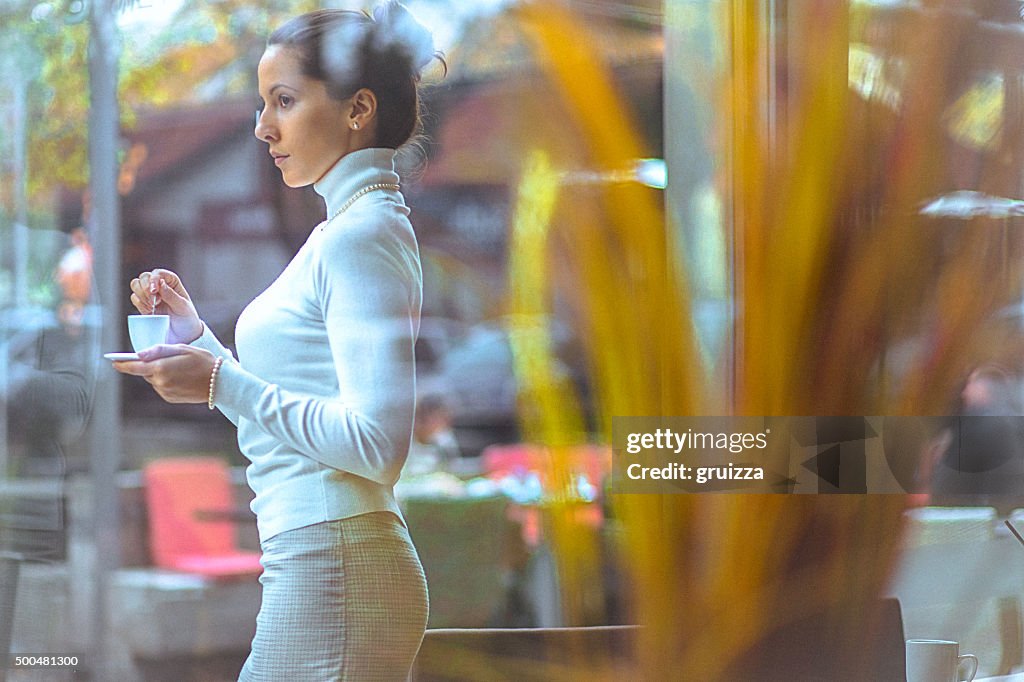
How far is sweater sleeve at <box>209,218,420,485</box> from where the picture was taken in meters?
2.09

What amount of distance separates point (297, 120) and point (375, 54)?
19 centimetres

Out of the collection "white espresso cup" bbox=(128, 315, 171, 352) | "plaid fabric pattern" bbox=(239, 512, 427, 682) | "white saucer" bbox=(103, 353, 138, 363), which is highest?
"white espresso cup" bbox=(128, 315, 171, 352)

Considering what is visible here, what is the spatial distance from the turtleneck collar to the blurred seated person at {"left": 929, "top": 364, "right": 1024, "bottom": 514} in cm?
123

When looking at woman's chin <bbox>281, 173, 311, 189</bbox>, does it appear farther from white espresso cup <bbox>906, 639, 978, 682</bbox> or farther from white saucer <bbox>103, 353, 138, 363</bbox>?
white espresso cup <bbox>906, 639, 978, 682</bbox>

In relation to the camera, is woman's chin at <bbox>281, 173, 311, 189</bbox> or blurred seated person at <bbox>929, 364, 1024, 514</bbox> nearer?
woman's chin at <bbox>281, 173, 311, 189</bbox>

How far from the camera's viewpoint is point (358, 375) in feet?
6.90

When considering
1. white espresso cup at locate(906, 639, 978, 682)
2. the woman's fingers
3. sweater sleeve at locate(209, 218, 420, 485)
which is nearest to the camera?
sweater sleeve at locate(209, 218, 420, 485)

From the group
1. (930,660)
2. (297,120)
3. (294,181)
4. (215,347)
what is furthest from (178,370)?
(930,660)

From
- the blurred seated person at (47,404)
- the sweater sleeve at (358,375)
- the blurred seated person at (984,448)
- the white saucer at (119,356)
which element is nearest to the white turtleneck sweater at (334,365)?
the sweater sleeve at (358,375)

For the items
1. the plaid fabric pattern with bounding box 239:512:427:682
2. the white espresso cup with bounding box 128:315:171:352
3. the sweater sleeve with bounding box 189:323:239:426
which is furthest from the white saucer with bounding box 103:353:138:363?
the plaid fabric pattern with bounding box 239:512:427:682

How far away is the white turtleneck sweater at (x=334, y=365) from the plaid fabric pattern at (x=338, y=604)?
4 centimetres

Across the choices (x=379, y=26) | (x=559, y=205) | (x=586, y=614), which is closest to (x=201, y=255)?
(x=379, y=26)

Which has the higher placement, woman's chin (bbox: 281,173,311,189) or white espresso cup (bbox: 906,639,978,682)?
woman's chin (bbox: 281,173,311,189)

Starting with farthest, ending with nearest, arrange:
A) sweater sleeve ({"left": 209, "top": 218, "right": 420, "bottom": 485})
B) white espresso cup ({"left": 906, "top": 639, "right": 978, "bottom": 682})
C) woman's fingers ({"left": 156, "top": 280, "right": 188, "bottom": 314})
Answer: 1. white espresso cup ({"left": 906, "top": 639, "right": 978, "bottom": 682})
2. woman's fingers ({"left": 156, "top": 280, "right": 188, "bottom": 314})
3. sweater sleeve ({"left": 209, "top": 218, "right": 420, "bottom": 485})
